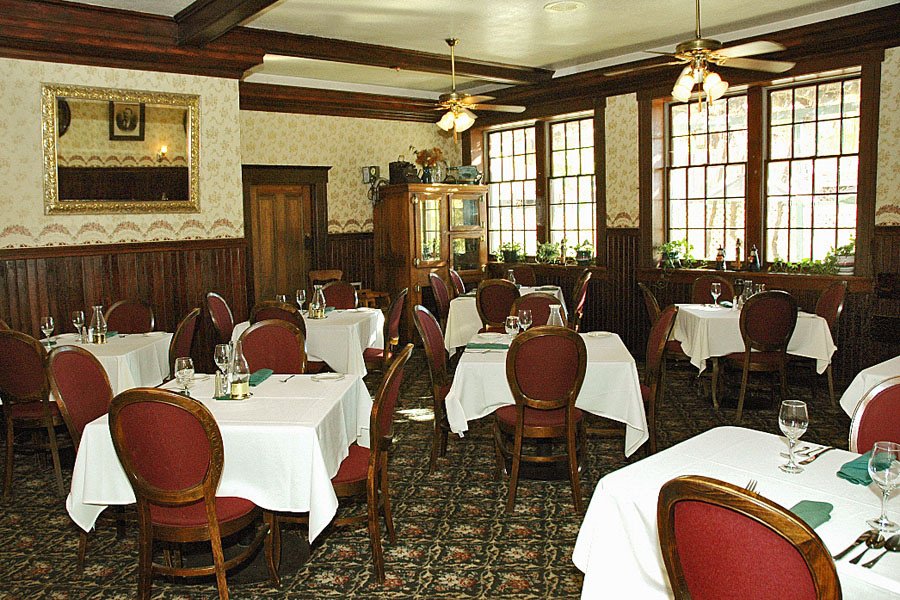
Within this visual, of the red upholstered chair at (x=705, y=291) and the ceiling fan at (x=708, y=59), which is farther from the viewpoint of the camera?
the red upholstered chair at (x=705, y=291)

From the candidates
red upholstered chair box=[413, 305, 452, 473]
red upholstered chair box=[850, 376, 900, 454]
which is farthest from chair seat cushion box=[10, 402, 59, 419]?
red upholstered chair box=[850, 376, 900, 454]

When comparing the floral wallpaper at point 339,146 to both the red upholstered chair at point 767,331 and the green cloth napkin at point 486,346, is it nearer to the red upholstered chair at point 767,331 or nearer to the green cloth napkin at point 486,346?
the green cloth napkin at point 486,346

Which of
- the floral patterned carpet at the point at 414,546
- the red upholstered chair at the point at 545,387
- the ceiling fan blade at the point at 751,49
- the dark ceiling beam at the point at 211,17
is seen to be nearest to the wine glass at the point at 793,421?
the floral patterned carpet at the point at 414,546

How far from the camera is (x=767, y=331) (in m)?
6.14

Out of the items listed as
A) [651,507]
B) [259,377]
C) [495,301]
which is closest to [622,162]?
[495,301]

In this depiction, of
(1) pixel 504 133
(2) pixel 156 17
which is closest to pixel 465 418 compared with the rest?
(2) pixel 156 17

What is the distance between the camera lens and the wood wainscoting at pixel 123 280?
21.0 ft

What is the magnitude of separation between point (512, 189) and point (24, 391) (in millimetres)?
7520

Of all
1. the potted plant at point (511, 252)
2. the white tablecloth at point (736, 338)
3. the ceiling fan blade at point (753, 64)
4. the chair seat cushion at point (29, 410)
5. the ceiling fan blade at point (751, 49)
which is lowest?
the chair seat cushion at point (29, 410)

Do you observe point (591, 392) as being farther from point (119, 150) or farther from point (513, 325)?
point (119, 150)

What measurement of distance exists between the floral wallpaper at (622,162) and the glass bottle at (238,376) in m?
6.38

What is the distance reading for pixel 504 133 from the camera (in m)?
11.0

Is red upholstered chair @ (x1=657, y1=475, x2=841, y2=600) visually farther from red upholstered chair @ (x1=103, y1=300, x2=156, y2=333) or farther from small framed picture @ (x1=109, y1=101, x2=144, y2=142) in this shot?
small framed picture @ (x1=109, y1=101, x2=144, y2=142)

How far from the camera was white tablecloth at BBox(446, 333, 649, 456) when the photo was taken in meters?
4.55
